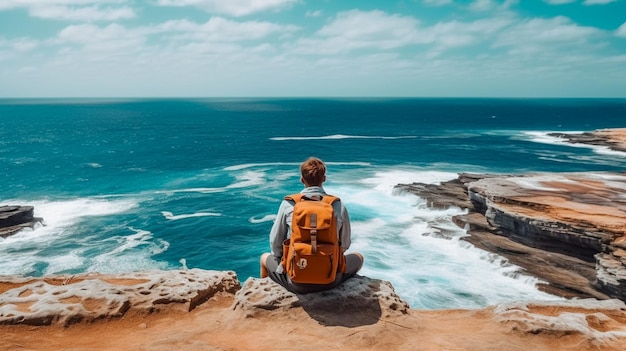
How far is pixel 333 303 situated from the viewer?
8438mm

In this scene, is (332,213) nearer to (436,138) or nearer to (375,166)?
(375,166)

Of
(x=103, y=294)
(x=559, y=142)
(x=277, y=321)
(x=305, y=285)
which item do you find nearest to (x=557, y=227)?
(x=305, y=285)

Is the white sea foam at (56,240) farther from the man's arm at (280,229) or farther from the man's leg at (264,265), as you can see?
the man's arm at (280,229)

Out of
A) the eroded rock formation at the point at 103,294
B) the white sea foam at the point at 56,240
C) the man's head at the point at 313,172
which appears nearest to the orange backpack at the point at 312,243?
the man's head at the point at 313,172

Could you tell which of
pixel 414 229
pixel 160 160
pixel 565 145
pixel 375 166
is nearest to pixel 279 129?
pixel 160 160

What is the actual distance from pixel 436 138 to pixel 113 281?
98790 millimetres

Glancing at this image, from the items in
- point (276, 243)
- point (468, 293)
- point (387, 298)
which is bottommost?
point (468, 293)

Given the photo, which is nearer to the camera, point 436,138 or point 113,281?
point 113,281

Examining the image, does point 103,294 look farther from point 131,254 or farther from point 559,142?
point 559,142

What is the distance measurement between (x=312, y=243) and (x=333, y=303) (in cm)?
202

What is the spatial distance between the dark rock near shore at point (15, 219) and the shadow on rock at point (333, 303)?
3573 centimetres

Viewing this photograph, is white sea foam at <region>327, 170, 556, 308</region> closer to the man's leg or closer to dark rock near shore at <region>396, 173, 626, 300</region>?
dark rock near shore at <region>396, 173, 626, 300</region>

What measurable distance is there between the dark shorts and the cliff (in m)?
0.15

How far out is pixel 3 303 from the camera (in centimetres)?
909
